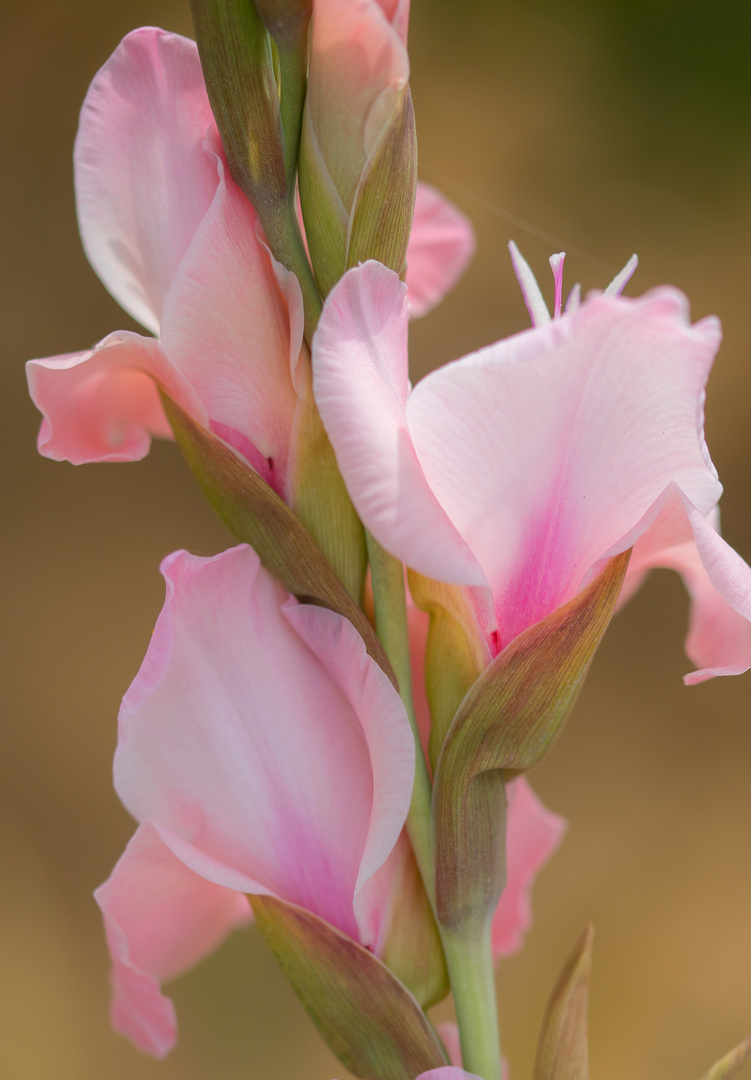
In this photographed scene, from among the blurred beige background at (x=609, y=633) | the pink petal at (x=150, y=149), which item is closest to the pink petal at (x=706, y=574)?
the pink petal at (x=150, y=149)

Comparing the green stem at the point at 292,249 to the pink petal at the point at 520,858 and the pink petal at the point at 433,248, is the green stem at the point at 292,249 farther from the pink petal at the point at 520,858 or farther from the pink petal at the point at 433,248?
the pink petal at the point at 520,858

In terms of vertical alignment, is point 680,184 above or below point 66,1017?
above

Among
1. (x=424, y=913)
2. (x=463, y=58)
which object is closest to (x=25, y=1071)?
(x=424, y=913)

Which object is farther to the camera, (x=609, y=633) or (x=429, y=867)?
(x=609, y=633)

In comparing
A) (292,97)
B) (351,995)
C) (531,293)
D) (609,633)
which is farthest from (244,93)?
(609,633)

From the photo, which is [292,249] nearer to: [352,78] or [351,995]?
[352,78]

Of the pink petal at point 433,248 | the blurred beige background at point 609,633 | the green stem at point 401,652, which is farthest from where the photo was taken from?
the blurred beige background at point 609,633

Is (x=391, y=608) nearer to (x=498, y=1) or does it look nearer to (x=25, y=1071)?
(x=25, y=1071)
